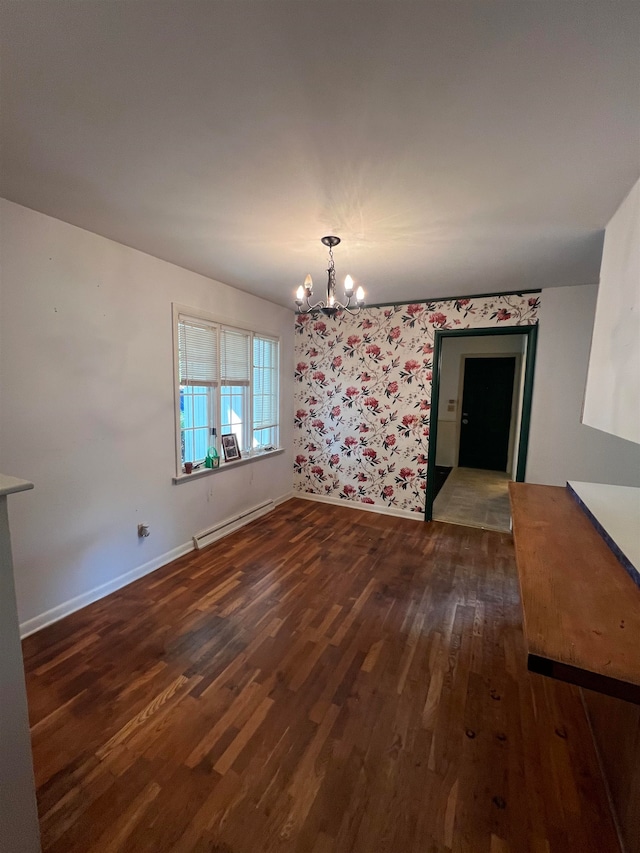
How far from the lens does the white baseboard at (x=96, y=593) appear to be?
2.09m

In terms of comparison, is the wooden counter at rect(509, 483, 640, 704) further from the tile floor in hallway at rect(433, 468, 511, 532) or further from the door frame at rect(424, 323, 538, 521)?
the tile floor in hallway at rect(433, 468, 511, 532)

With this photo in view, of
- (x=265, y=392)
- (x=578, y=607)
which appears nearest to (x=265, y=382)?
(x=265, y=392)

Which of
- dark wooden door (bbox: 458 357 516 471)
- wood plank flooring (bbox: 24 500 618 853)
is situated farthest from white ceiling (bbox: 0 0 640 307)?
dark wooden door (bbox: 458 357 516 471)

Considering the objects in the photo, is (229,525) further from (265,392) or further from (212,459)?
(265,392)

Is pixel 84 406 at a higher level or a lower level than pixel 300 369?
lower

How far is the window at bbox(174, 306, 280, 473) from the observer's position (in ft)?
9.82

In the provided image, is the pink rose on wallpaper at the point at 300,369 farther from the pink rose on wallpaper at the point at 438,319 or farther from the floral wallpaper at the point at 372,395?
the pink rose on wallpaper at the point at 438,319

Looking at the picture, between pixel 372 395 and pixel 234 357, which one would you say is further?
pixel 372 395

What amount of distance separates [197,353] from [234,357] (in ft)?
1.59

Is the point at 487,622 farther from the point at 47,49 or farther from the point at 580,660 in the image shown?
the point at 47,49

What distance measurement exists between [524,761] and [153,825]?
1.42 metres

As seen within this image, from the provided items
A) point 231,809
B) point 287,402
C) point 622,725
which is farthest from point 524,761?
point 287,402

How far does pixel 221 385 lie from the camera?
3375mm

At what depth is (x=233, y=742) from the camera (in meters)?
1.45
